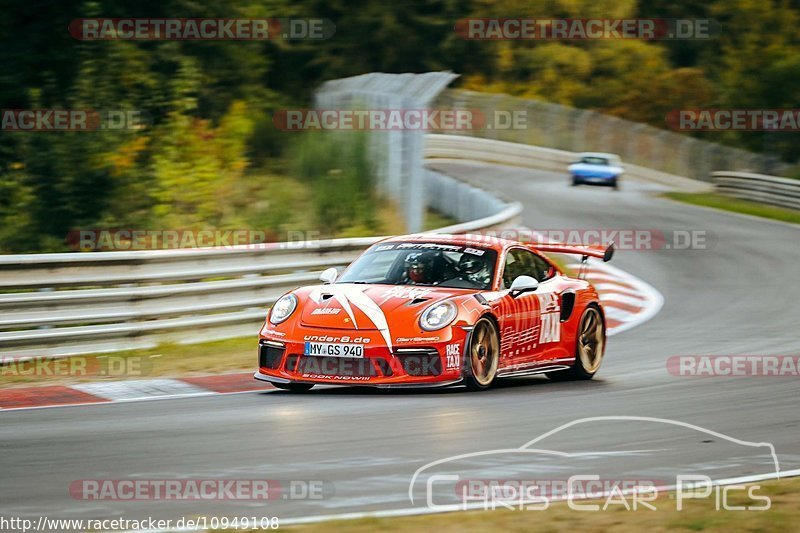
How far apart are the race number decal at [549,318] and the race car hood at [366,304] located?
3.31ft

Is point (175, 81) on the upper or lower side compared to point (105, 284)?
upper

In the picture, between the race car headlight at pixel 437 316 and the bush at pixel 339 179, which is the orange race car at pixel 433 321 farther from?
the bush at pixel 339 179

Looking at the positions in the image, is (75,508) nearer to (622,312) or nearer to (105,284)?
(105,284)

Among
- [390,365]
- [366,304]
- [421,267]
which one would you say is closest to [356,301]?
[366,304]

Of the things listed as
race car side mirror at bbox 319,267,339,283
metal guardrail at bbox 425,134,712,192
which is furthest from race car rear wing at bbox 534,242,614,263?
metal guardrail at bbox 425,134,712,192

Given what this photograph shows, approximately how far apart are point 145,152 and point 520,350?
1095 centimetres

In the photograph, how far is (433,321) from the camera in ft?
32.1

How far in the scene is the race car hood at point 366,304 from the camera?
386 inches

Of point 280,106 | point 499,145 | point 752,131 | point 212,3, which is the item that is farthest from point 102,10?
point 752,131

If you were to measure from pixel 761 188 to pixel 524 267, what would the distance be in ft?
81.1

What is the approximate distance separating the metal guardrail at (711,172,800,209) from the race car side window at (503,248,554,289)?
22.3 meters

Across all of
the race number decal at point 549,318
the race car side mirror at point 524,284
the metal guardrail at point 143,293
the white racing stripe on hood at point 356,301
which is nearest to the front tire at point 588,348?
the race number decal at point 549,318

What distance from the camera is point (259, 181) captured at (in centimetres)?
2212

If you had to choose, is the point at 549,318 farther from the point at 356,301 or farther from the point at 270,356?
the point at 270,356
